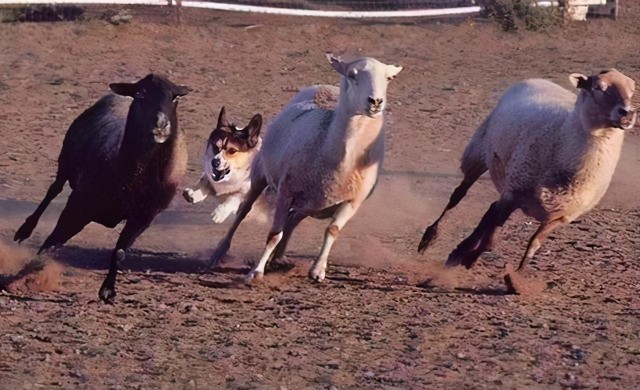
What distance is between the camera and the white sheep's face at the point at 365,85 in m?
8.11

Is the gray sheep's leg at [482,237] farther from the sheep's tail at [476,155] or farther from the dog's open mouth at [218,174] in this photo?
the dog's open mouth at [218,174]

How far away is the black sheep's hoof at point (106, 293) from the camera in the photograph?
7.90m

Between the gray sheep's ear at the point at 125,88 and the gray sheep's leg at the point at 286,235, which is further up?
the gray sheep's ear at the point at 125,88

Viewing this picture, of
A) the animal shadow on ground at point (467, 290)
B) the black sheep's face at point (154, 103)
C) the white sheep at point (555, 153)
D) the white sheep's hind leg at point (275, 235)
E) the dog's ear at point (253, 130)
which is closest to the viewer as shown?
the black sheep's face at point (154, 103)

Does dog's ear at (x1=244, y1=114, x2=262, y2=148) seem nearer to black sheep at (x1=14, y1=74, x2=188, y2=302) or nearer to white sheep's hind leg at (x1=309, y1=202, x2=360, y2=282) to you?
white sheep's hind leg at (x1=309, y1=202, x2=360, y2=282)

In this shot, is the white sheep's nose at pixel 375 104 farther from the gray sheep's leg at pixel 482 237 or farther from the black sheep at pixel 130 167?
the gray sheep's leg at pixel 482 237

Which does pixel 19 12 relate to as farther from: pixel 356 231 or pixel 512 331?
pixel 512 331

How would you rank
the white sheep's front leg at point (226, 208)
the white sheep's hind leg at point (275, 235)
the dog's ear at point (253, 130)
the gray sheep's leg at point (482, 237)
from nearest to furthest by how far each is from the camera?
the white sheep's hind leg at point (275, 235), the gray sheep's leg at point (482, 237), the dog's ear at point (253, 130), the white sheep's front leg at point (226, 208)

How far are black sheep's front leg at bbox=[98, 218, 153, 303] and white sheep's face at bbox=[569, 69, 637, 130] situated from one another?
10.3 feet

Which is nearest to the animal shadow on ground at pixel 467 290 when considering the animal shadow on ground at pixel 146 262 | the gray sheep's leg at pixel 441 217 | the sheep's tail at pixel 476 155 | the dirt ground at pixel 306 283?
the dirt ground at pixel 306 283

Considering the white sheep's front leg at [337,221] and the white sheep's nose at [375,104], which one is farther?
the white sheep's front leg at [337,221]

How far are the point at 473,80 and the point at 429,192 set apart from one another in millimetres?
5184

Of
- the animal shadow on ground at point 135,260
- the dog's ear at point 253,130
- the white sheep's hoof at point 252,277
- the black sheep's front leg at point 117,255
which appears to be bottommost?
the animal shadow on ground at point 135,260

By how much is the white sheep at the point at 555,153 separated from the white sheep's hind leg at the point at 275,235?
1372mm
